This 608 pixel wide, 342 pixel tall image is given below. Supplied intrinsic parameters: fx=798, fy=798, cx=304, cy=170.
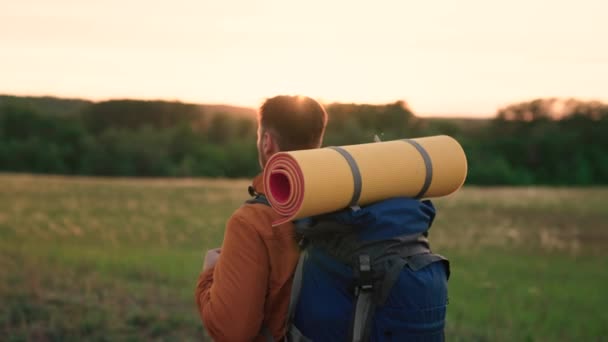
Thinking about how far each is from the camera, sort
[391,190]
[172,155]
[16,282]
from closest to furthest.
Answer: [391,190]
[16,282]
[172,155]

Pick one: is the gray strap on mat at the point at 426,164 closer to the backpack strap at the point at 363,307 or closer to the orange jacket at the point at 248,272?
the backpack strap at the point at 363,307

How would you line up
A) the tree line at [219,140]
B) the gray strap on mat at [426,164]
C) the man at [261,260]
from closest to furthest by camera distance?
the man at [261,260], the gray strap on mat at [426,164], the tree line at [219,140]

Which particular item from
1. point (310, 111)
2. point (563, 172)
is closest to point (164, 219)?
point (310, 111)

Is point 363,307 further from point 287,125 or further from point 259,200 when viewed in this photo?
point 287,125

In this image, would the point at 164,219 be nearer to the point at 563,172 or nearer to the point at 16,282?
the point at 16,282

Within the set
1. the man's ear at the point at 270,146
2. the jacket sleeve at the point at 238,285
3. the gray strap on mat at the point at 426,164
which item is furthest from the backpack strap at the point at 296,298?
the gray strap on mat at the point at 426,164

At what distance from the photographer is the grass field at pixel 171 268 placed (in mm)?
7055

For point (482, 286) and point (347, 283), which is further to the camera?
point (482, 286)

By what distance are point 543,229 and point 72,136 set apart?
5488cm

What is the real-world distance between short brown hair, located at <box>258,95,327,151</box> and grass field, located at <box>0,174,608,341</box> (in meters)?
3.83

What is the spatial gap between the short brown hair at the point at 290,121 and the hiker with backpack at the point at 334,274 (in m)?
0.02

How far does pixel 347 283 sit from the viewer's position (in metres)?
2.97

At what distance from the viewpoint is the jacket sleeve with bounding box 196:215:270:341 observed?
9.81 feet

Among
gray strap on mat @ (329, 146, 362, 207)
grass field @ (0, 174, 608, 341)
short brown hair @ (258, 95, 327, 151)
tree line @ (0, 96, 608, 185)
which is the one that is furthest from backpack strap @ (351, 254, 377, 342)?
tree line @ (0, 96, 608, 185)
